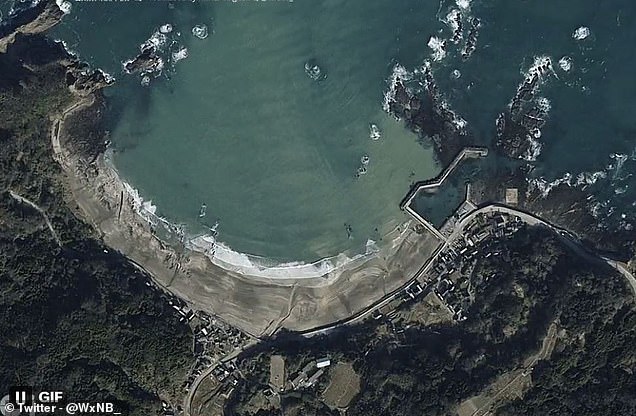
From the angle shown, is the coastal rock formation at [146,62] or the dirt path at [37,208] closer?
the dirt path at [37,208]

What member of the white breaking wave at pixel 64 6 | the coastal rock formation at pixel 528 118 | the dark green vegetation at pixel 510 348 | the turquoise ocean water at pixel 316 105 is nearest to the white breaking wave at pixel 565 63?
the turquoise ocean water at pixel 316 105

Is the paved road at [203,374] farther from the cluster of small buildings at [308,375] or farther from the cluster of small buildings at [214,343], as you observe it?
the cluster of small buildings at [308,375]

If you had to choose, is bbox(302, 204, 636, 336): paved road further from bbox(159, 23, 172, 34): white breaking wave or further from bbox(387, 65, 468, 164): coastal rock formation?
bbox(159, 23, 172, 34): white breaking wave

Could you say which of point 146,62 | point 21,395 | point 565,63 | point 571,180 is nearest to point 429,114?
point 565,63

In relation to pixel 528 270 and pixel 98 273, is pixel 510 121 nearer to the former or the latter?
pixel 528 270

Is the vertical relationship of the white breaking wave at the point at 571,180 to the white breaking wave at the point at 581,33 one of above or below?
below
